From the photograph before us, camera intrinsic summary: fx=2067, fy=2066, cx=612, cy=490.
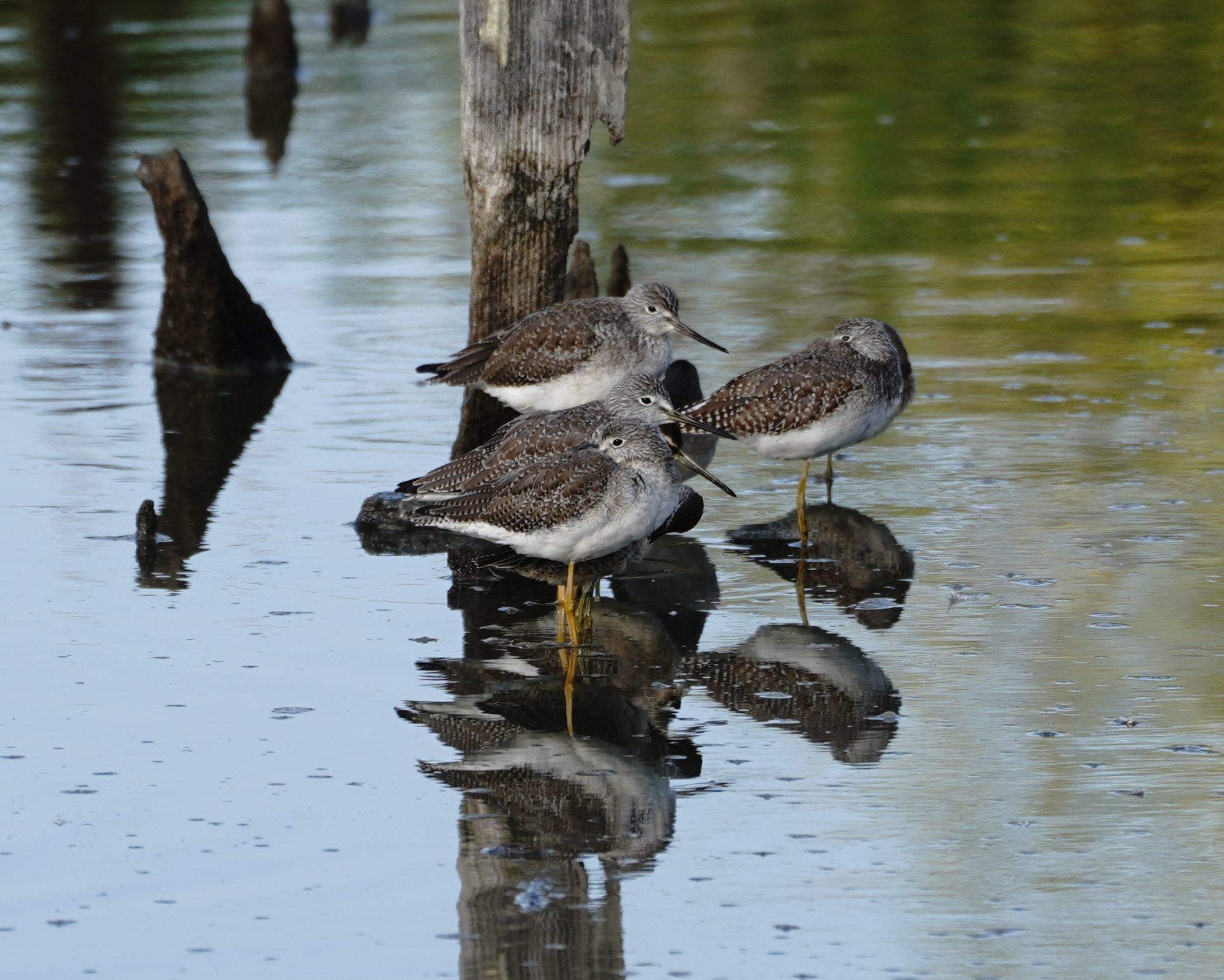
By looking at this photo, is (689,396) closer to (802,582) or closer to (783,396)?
(783,396)

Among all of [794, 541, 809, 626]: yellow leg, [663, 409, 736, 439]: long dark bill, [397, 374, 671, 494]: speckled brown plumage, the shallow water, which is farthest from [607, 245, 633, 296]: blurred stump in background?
[794, 541, 809, 626]: yellow leg

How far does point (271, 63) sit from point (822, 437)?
16489mm

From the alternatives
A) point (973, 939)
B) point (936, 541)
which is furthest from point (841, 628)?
point (973, 939)

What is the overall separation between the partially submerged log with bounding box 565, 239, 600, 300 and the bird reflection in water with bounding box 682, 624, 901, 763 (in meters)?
3.82

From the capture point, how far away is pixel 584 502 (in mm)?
7629

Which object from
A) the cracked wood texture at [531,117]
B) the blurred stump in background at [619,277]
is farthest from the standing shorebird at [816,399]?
the blurred stump in background at [619,277]

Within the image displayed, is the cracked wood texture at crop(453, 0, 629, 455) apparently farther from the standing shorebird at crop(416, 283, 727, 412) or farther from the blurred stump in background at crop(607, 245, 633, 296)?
the blurred stump in background at crop(607, 245, 633, 296)

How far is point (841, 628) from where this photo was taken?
7.90m

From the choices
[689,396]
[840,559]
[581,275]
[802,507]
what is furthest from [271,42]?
[840,559]

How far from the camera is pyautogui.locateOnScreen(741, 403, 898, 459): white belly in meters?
9.46

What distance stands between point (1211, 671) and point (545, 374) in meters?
3.52

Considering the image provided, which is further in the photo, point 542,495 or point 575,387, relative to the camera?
point 575,387

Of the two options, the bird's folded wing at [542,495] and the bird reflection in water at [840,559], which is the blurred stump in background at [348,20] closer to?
the bird reflection in water at [840,559]

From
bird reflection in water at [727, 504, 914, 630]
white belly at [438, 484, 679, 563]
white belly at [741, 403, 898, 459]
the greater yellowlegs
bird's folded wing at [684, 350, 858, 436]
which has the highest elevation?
white belly at [438, 484, 679, 563]
